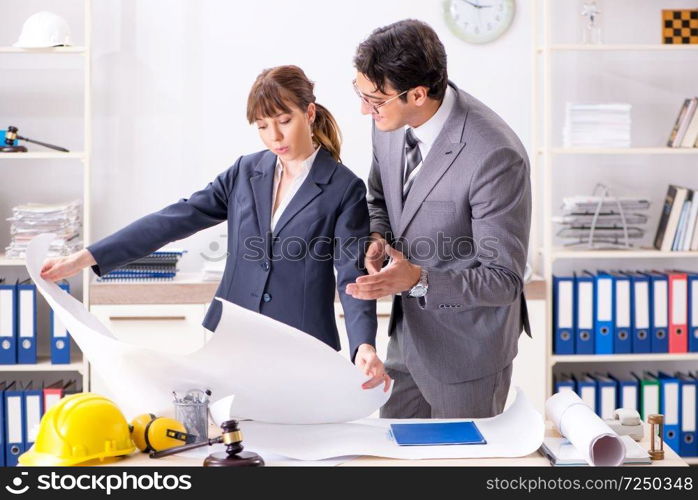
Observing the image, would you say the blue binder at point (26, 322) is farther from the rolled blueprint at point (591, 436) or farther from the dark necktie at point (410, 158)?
the rolled blueprint at point (591, 436)

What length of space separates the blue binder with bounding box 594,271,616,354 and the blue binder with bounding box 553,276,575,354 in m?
0.10

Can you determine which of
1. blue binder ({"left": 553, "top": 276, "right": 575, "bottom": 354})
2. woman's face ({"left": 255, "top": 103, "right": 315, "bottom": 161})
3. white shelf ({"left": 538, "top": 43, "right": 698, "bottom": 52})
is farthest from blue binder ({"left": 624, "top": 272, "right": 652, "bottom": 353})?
woman's face ({"left": 255, "top": 103, "right": 315, "bottom": 161})

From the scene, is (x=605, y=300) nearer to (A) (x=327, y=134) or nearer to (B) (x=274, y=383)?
(A) (x=327, y=134)

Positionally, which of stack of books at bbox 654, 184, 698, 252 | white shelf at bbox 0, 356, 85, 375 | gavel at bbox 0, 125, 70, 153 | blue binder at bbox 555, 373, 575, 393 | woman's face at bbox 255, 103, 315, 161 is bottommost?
blue binder at bbox 555, 373, 575, 393

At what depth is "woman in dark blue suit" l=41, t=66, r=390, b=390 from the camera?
212 cm

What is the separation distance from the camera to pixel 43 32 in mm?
3500

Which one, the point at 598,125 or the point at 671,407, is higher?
the point at 598,125

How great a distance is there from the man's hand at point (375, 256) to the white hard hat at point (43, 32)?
2.00 m

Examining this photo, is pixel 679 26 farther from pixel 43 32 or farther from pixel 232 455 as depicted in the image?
pixel 232 455

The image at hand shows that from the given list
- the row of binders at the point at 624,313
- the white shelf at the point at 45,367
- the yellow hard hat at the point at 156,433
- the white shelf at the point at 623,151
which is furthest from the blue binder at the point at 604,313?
the yellow hard hat at the point at 156,433

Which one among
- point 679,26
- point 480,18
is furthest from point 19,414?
point 679,26

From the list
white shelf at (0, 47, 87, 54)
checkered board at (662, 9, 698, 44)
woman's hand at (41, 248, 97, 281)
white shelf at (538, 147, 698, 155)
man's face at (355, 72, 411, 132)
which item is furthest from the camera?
checkered board at (662, 9, 698, 44)

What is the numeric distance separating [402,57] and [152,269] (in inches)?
71.7

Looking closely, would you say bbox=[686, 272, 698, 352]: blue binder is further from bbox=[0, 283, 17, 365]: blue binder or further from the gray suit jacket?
bbox=[0, 283, 17, 365]: blue binder
